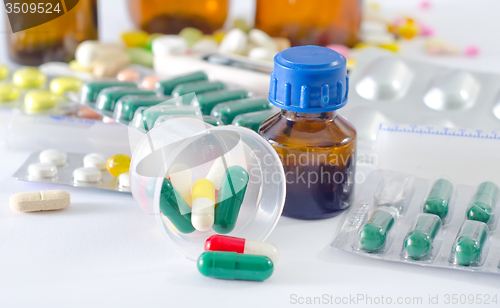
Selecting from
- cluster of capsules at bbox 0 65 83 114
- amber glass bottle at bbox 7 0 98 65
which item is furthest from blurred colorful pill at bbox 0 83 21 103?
amber glass bottle at bbox 7 0 98 65

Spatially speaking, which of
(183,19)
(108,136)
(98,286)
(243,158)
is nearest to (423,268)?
(243,158)

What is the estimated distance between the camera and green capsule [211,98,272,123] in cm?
96

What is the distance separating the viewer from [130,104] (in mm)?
975

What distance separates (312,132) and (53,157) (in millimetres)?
427

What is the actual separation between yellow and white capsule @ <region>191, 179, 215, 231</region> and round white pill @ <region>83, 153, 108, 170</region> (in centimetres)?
26

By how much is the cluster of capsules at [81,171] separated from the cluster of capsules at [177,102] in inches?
2.9

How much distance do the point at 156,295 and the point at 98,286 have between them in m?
0.07

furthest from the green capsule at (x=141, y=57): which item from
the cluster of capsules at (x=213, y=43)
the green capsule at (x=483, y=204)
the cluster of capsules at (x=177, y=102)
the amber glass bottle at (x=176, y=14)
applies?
the green capsule at (x=483, y=204)

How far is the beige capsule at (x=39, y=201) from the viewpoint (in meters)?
0.80

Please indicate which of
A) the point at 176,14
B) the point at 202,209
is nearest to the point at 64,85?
the point at 176,14

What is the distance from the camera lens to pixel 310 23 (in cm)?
147

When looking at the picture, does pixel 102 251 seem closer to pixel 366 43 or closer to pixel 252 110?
pixel 252 110

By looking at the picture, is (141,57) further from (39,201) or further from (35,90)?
(39,201)

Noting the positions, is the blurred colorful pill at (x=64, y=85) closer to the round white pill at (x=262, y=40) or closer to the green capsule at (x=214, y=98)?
the green capsule at (x=214, y=98)
